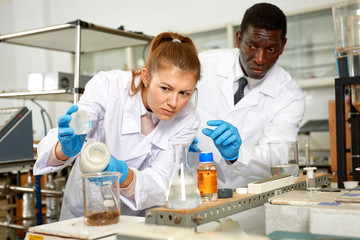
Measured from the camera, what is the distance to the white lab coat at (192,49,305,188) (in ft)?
6.33

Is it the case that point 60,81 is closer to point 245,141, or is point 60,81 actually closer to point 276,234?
point 245,141

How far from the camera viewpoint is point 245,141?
6.57 ft

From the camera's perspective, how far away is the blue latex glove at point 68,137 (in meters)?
1.24

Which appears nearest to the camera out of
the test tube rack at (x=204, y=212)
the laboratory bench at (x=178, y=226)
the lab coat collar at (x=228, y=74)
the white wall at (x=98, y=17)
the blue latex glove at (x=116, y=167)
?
the laboratory bench at (x=178, y=226)

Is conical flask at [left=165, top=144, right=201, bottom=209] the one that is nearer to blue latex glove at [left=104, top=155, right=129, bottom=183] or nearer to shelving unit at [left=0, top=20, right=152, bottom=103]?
blue latex glove at [left=104, top=155, right=129, bottom=183]

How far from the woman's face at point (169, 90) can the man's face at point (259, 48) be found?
0.51m

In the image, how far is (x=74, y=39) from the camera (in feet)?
8.56

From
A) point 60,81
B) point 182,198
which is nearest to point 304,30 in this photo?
point 60,81

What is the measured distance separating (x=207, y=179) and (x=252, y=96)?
3.31ft

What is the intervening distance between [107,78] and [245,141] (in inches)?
31.2

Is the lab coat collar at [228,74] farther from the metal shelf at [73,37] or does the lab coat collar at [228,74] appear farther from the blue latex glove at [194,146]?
the metal shelf at [73,37]

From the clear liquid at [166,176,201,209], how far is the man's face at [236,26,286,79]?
1.02 m

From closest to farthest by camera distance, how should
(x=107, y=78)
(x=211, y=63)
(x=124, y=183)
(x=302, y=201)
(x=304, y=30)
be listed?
1. (x=302, y=201)
2. (x=124, y=183)
3. (x=107, y=78)
4. (x=211, y=63)
5. (x=304, y=30)

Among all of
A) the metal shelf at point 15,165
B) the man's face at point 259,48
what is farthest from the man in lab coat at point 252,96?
the metal shelf at point 15,165
